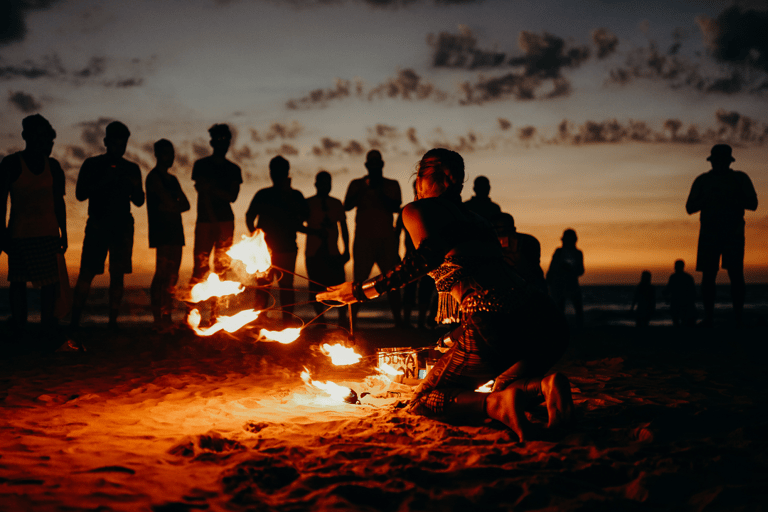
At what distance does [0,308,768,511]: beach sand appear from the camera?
2.29m

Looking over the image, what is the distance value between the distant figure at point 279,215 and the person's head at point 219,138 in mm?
621

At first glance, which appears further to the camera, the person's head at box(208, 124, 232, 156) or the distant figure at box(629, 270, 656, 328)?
the distant figure at box(629, 270, 656, 328)

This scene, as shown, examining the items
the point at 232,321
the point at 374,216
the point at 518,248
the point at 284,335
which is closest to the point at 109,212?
the point at 374,216

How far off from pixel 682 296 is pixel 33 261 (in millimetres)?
10857

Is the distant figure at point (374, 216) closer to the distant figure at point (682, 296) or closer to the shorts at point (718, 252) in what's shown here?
the shorts at point (718, 252)

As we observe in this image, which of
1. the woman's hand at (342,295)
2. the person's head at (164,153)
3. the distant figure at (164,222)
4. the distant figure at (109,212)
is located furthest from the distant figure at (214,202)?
the woman's hand at (342,295)

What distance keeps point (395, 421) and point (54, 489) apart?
1.85 meters

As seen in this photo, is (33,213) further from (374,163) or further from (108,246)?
(374,163)

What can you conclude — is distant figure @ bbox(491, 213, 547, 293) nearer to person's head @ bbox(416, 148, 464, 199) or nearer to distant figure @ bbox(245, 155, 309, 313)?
person's head @ bbox(416, 148, 464, 199)

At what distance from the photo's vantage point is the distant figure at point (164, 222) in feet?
22.5

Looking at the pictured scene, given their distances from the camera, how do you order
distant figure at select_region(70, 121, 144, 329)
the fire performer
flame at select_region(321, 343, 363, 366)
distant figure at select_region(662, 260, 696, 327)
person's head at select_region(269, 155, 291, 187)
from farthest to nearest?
distant figure at select_region(662, 260, 696, 327) < person's head at select_region(269, 155, 291, 187) < distant figure at select_region(70, 121, 144, 329) < flame at select_region(321, 343, 363, 366) < the fire performer

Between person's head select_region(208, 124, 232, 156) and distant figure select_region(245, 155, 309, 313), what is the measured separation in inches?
24.5

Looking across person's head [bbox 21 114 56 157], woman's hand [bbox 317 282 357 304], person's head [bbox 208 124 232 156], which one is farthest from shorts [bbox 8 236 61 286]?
woman's hand [bbox 317 282 357 304]

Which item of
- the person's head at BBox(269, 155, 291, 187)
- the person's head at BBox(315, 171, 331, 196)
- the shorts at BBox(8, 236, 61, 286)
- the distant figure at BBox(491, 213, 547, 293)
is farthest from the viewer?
the person's head at BBox(315, 171, 331, 196)
